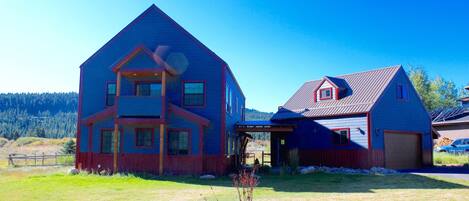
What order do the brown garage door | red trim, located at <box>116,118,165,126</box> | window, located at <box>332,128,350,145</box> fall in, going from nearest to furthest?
red trim, located at <box>116,118,165,126</box> → window, located at <box>332,128,350,145</box> → the brown garage door

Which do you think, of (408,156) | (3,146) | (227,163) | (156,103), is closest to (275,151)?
(227,163)

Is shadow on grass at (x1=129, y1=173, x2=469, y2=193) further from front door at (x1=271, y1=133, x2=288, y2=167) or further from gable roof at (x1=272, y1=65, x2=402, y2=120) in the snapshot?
front door at (x1=271, y1=133, x2=288, y2=167)

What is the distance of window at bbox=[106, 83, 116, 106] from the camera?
993 inches

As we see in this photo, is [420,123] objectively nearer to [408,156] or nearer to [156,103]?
[408,156]

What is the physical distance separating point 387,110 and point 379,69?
3.59 metres

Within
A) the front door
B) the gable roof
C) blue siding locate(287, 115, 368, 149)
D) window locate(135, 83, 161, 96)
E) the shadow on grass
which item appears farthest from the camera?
the front door

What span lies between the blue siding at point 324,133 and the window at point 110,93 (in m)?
12.0

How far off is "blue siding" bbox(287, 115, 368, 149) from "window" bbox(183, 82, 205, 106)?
803 cm

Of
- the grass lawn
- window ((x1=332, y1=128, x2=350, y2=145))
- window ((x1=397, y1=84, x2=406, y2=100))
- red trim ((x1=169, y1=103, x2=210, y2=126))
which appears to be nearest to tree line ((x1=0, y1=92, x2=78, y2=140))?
red trim ((x1=169, y1=103, x2=210, y2=126))

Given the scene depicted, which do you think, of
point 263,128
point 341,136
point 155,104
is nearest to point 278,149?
point 263,128

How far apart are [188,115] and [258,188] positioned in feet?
Result: 23.3

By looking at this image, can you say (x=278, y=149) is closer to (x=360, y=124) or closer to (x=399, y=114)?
(x=360, y=124)

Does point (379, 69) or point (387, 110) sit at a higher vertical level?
point (379, 69)

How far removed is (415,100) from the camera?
95.4 ft
